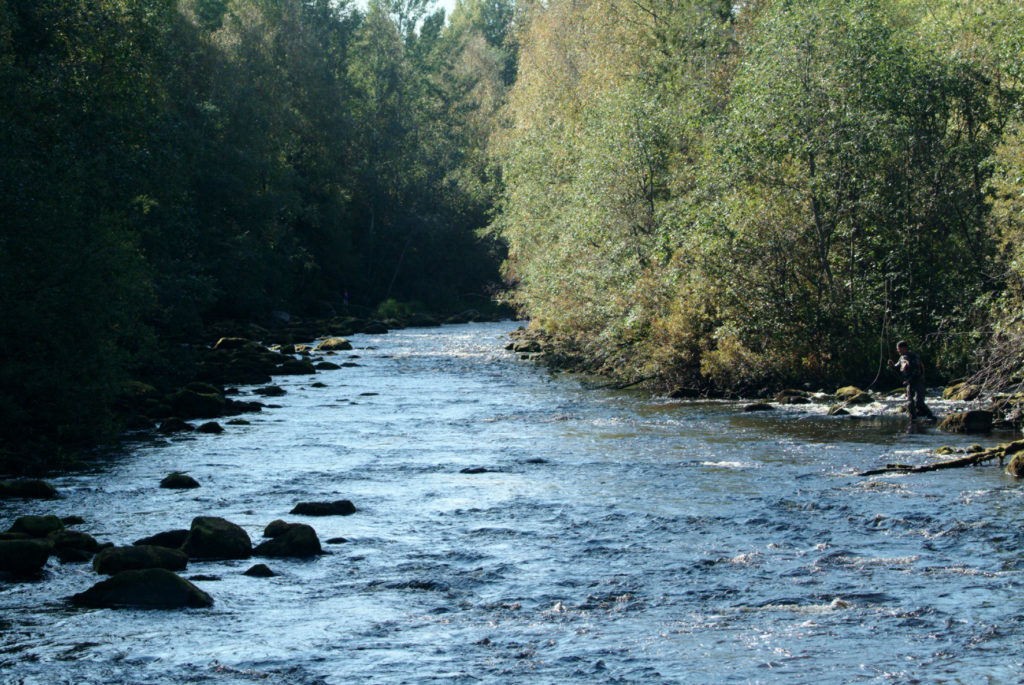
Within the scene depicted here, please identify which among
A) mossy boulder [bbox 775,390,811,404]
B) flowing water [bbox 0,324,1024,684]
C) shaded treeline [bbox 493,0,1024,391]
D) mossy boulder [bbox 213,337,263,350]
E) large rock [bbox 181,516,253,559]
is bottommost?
flowing water [bbox 0,324,1024,684]

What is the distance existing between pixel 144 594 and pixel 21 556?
1881mm

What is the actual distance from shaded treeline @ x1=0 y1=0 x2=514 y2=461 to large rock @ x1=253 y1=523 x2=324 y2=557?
8013 millimetres

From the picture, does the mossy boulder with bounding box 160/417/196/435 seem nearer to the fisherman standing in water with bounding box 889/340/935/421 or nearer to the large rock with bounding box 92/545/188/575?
the large rock with bounding box 92/545/188/575

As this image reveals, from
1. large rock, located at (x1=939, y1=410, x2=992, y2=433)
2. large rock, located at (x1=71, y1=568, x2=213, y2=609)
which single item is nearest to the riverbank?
large rock, located at (x1=71, y1=568, x2=213, y2=609)

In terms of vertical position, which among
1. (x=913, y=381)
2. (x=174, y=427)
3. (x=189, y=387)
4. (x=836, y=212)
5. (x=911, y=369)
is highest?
(x=836, y=212)

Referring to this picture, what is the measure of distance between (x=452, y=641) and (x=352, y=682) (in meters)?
1.21

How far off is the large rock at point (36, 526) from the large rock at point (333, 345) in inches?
1245

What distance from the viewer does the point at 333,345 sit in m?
45.1

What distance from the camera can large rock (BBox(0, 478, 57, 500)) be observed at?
15594 millimetres

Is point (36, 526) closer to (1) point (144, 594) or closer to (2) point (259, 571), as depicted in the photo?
(1) point (144, 594)

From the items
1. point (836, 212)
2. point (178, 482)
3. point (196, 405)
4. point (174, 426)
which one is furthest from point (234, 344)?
point (178, 482)

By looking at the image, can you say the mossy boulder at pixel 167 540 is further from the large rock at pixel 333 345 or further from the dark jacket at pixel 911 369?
the large rock at pixel 333 345

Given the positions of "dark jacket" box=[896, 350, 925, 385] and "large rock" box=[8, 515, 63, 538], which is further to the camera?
"dark jacket" box=[896, 350, 925, 385]

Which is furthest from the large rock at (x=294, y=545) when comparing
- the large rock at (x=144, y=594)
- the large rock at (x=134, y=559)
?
the large rock at (x=144, y=594)
